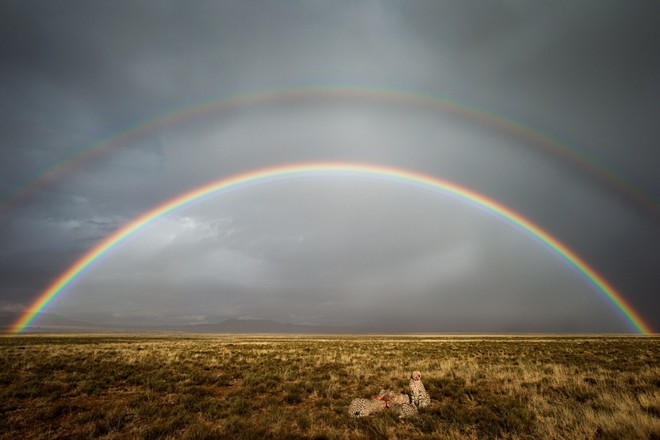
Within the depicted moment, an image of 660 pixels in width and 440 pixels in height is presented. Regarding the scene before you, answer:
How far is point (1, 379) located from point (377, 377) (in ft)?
52.5

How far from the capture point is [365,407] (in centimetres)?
→ 952

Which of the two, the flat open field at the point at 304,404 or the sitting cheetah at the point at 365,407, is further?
the sitting cheetah at the point at 365,407

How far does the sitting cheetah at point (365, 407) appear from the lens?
369 inches

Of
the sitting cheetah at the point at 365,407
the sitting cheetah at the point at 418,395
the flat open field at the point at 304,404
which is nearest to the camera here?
the flat open field at the point at 304,404

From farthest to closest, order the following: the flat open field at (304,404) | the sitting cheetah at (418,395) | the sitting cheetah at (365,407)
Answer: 1. the sitting cheetah at (418,395)
2. the sitting cheetah at (365,407)
3. the flat open field at (304,404)

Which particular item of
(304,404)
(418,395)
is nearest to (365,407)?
(418,395)

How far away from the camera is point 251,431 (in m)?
7.95

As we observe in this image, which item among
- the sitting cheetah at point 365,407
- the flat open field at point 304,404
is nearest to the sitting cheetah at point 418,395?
the flat open field at point 304,404

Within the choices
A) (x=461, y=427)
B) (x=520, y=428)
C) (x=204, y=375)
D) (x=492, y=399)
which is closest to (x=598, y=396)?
(x=492, y=399)

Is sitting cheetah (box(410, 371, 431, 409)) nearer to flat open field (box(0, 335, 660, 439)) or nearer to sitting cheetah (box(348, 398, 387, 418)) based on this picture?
flat open field (box(0, 335, 660, 439))

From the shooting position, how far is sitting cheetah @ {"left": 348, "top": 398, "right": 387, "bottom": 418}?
30.8 feet

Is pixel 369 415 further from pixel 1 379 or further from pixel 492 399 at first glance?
pixel 1 379

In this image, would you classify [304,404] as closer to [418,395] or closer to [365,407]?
[365,407]

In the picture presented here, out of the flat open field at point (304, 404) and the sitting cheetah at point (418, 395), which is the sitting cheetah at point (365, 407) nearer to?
the flat open field at point (304, 404)
